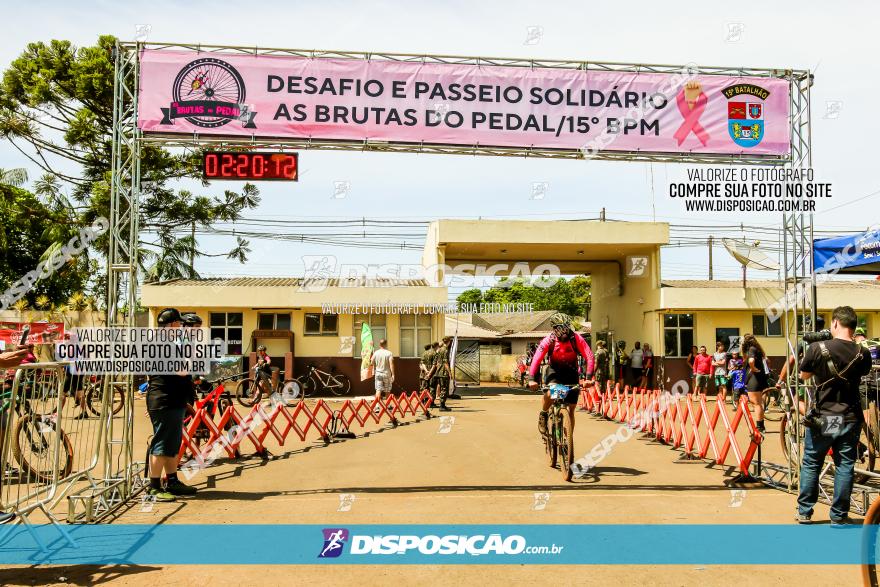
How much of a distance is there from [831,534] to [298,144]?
7298 millimetres

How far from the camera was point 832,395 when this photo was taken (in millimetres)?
6707

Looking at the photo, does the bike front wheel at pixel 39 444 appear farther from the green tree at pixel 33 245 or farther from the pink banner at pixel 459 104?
the green tree at pixel 33 245

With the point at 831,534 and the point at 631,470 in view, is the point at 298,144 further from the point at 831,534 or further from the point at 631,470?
the point at 831,534

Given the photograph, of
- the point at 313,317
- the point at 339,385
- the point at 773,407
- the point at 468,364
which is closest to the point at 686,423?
the point at 773,407

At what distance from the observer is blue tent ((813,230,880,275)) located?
9203mm

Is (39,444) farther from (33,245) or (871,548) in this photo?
(33,245)

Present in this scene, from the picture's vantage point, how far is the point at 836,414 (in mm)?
6652

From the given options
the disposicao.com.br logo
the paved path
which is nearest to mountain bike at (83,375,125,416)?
the paved path

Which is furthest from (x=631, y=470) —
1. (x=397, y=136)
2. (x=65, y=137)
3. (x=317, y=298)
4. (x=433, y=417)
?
(x=65, y=137)

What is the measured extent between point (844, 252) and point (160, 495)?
29.9ft

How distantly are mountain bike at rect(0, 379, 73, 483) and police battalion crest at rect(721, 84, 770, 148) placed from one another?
878cm

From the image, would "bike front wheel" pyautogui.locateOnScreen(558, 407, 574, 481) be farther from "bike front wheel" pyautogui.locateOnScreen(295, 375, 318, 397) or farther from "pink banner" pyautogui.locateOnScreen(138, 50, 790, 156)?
"bike front wheel" pyautogui.locateOnScreen(295, 375, 318, 397)

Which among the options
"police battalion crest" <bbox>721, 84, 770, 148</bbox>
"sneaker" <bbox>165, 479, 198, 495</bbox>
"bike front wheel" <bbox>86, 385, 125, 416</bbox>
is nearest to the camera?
"sneaker" <bbox>165, 479, 198, 495</bbox>

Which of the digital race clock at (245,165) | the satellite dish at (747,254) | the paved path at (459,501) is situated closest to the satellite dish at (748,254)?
the satellite dish at (747,254)
